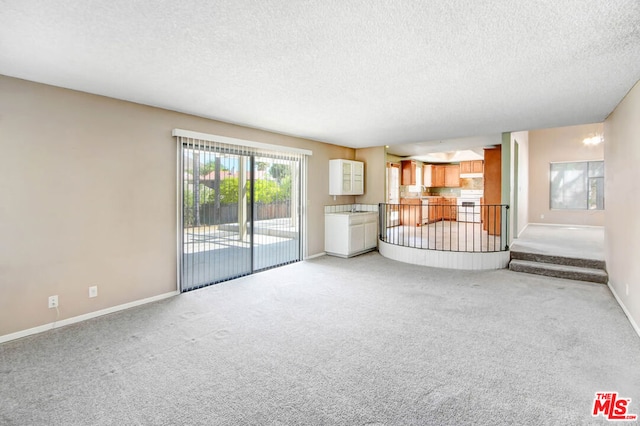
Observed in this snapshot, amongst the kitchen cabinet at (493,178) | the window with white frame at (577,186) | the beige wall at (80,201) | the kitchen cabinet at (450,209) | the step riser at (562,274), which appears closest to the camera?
the beige wall at (80,201)

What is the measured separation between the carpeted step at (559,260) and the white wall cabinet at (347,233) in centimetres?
269

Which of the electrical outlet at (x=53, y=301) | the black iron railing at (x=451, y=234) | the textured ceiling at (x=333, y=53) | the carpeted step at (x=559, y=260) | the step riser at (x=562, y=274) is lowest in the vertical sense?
the step riser at (x=562, y=274)

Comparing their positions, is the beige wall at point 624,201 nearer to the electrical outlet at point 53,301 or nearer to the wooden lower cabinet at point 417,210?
the wooden lower cabinet at point 417,210

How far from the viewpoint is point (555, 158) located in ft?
29.4

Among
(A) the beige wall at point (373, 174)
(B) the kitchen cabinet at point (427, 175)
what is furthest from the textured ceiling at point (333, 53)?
(B) the kitchen cabinet at point (427, 175)

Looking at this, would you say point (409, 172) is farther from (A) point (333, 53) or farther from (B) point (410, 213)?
(A) point (333, 53)

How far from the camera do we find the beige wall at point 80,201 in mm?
2871

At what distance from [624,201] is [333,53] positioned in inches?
142

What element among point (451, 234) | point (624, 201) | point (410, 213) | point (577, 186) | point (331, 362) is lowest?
point (331, 362)

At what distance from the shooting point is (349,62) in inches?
101

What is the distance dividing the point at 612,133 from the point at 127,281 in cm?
633

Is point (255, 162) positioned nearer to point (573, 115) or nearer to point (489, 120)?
point (489, 120)

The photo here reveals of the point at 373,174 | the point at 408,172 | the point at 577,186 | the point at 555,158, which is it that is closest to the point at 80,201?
the point at 373,174

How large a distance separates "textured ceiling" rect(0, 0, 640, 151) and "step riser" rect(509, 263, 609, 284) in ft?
7.53
